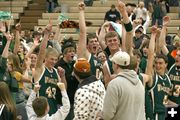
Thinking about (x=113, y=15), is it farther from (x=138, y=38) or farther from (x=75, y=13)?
(x=138, y=38)

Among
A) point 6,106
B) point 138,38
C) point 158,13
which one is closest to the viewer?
point 6,106

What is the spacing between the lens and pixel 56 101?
8.58 m

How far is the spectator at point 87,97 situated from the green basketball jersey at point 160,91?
6.37ft

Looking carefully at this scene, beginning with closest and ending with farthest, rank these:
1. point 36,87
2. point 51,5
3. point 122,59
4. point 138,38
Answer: point 122,59 < point 36,87 < point 138,38 < point 51,5

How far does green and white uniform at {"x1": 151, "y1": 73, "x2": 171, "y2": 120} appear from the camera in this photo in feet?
29.3

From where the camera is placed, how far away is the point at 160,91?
8.99 m

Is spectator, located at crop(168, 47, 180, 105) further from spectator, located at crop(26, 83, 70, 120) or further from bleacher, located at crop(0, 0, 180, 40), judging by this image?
bleacher, located at crop(0, 0, 180, 40)

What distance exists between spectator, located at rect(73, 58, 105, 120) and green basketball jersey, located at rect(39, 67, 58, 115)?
150 cm

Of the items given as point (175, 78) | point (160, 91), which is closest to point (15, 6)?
point (175, 78)

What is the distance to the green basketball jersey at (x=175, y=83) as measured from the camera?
962cm

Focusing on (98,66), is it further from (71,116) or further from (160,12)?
(160,12)

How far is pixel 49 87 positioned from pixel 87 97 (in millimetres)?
1660

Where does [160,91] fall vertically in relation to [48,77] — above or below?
below

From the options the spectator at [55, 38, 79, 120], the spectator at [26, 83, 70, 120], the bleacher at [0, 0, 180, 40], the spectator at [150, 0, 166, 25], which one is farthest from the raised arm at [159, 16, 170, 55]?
the bleacher at [0, 0, 180, 40]
